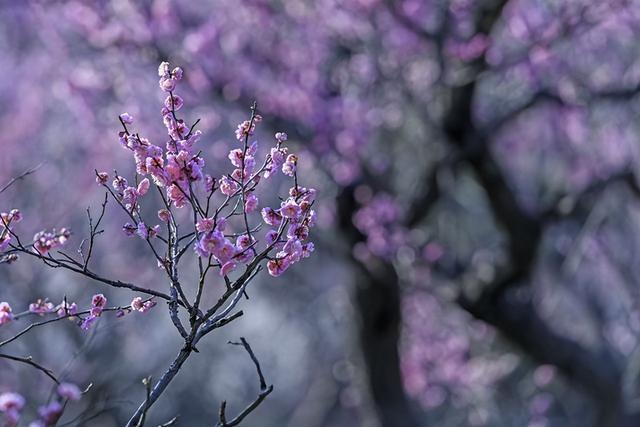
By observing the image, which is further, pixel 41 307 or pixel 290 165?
pixel 41 307

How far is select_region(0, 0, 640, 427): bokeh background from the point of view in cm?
900

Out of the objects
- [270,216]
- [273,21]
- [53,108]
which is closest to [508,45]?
[273,21]

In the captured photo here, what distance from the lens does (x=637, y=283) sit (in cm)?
1131

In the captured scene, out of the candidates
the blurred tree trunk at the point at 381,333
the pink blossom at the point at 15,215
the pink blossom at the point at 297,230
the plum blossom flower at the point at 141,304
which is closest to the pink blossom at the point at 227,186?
the pink blossom at the point at 297,230

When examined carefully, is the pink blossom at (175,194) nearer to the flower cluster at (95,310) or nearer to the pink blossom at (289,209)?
the pink blossom at (289,209)

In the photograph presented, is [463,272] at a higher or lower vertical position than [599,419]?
higher

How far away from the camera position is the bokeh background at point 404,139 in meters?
9.00

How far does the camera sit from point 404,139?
10.5 meters

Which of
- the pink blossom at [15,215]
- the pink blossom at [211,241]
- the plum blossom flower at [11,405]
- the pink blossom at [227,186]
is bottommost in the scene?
the plum blossom flower at [11,405]

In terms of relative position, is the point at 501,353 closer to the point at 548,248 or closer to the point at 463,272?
the point at 548,248

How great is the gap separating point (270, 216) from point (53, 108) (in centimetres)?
1163

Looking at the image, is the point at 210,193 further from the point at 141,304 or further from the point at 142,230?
the point at 141,304

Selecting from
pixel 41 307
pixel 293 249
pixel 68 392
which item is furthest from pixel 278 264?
pixel 68 392

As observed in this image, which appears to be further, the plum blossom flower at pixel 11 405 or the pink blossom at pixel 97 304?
the pink blossom at pixel 97 304
